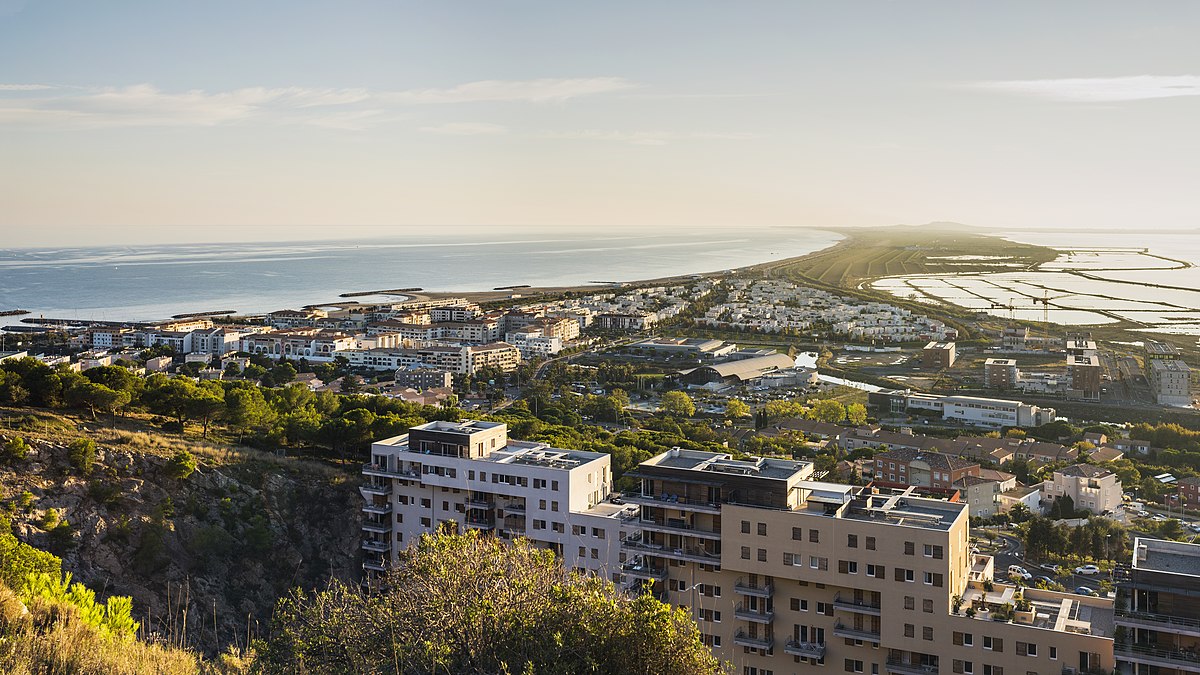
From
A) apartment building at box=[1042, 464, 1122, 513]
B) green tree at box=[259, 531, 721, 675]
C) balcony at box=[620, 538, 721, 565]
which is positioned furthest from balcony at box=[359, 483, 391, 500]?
apartment building at box=[1042, 464, 1122, 513]

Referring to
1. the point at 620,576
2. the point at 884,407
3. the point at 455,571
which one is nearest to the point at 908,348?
the point at 884,407

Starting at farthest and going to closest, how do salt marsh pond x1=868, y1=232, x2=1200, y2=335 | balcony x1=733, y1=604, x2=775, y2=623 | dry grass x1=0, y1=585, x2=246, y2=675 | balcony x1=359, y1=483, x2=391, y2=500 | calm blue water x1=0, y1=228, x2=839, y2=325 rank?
1. calm blue water x1=0, y1=228, x2=839, y2=325
2. salt marsh pond x1=868, y1=232, x2=1200, y2=335
3. balcony x1=359, y1=483, x2=391, y2=500
4. balcony x1=733, y1=604, x2=775, y2=623
5. dry grass x1=0, y1=585, x2=246, y2=675

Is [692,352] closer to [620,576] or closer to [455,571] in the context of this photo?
[620,576]

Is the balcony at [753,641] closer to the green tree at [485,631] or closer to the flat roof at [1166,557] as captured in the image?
the flat roof at [1166,557]

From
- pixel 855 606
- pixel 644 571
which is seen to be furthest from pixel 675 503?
pixel 855 606

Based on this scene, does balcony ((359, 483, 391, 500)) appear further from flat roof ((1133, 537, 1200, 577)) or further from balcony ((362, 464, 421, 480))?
flat roof ((1133, 537, 1200, 577))

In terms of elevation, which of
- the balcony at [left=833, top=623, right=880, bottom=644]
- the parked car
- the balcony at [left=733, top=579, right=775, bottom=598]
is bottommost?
the parked car

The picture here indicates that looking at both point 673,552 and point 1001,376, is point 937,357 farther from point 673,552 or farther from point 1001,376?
point 673,552
